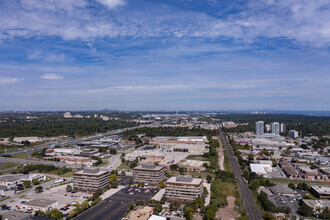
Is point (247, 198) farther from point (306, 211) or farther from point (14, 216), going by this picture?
point (14, 216)

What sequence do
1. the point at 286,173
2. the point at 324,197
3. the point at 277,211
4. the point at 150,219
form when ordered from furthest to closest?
1. the point at 286,173
2. the point at 324,197
3. the point at 277,211
4. the point at 150,219

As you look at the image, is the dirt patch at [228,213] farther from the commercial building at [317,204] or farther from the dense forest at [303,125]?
the dense forest at [303,125]

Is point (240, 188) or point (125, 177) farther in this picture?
point (125, 177)

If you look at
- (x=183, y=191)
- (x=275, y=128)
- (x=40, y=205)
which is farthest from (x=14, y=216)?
(x=275, y=128)

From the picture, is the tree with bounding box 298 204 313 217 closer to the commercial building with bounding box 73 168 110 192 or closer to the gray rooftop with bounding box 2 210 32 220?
the commercial building with bounding box 73 168 110 192

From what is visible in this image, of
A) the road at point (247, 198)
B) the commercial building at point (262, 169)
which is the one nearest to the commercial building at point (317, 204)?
the road at point (247, 198)

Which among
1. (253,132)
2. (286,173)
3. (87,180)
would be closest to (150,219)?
(87,180)

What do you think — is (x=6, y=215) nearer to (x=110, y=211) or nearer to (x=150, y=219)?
(x=110, y=211)
